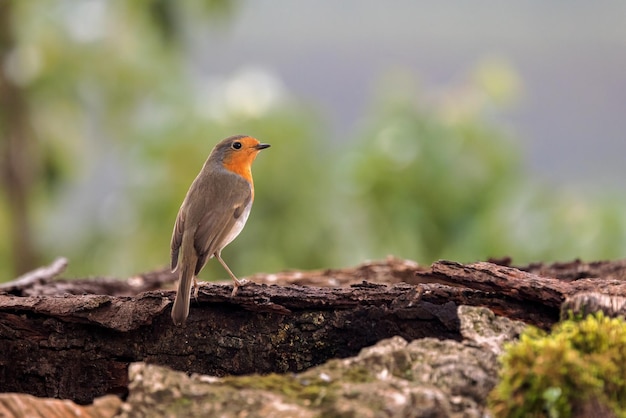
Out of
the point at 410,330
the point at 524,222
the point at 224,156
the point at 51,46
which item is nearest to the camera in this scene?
the point at 410,330

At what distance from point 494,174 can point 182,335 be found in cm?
778

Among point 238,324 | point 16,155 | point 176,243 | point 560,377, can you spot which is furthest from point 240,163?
point 16,155

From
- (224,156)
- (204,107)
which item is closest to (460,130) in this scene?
(204,107)

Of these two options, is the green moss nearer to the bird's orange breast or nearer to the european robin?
the european robin

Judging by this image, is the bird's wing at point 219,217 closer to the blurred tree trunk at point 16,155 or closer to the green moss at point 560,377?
Answer: the green moss at point 560,377

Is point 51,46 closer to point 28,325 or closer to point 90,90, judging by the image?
point 90,90

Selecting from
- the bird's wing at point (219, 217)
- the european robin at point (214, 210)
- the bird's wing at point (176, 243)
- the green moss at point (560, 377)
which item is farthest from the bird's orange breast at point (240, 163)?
the green moss at point (560, 377)

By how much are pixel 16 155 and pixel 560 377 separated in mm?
10140

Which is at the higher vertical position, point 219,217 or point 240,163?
point 240,163

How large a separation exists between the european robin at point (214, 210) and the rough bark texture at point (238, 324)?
23 centimetres

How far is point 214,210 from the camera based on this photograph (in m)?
4.05

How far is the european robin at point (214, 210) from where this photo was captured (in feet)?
12.5

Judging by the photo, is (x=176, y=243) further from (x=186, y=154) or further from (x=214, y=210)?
(x=186, y=154)

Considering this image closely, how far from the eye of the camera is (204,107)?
12.2 metres
